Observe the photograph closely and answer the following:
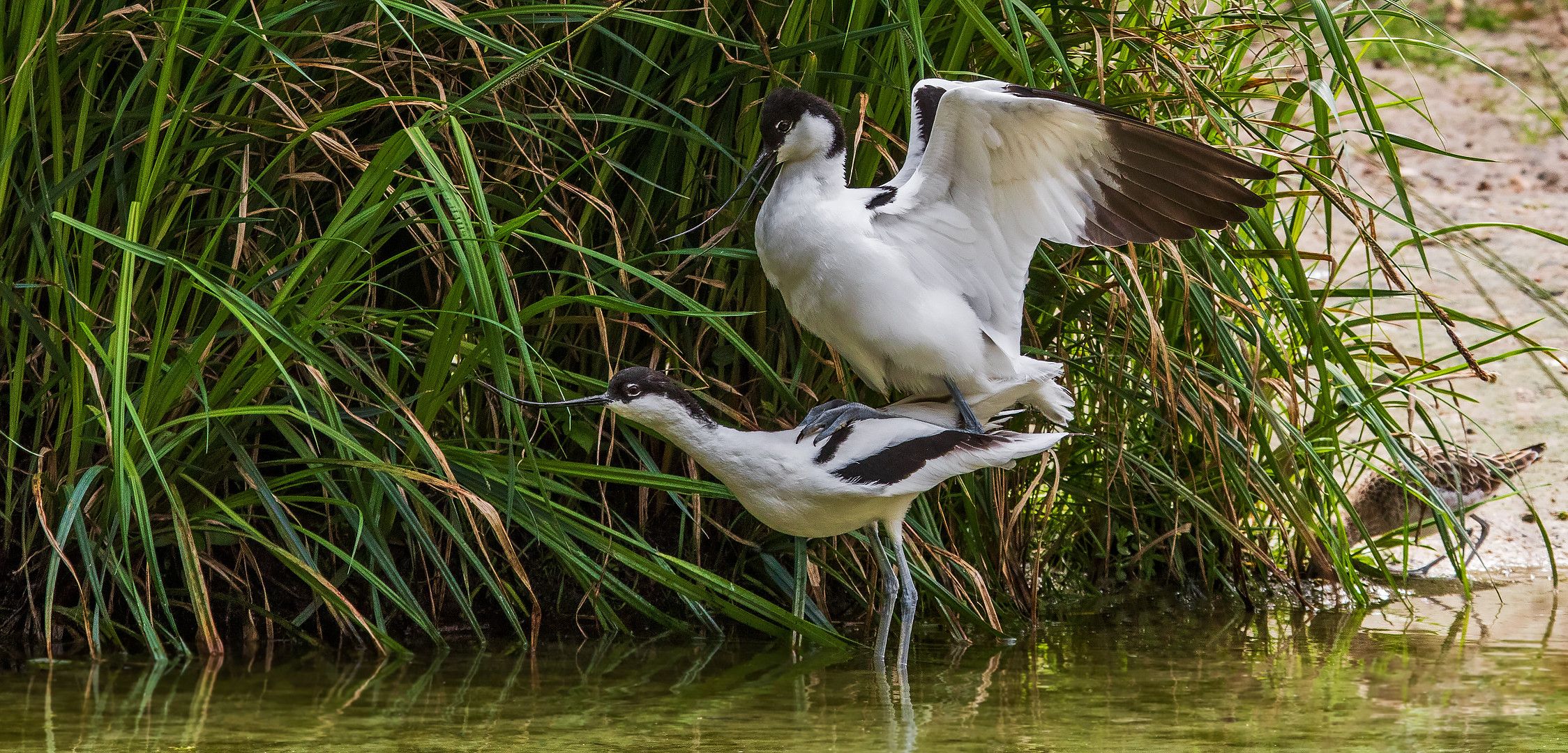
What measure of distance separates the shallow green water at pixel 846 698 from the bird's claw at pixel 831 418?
489mm

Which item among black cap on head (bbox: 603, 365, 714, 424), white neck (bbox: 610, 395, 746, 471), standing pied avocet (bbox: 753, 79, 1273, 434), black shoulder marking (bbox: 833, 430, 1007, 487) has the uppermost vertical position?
standing pied avocet (bbox: 753, 79, 1273, 434)

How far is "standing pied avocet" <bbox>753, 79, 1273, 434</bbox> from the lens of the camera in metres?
2.74

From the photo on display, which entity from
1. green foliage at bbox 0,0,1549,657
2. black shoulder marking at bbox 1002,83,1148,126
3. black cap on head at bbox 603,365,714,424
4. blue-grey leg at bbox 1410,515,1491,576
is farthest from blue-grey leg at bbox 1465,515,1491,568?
black cap on head at bbox 603,365,714,424

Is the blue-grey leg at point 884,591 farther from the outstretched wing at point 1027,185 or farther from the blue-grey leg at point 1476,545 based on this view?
the blue-grey leg at point 1476,545

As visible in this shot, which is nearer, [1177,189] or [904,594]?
[1177,189]

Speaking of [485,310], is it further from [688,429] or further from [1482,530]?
[1482,530]

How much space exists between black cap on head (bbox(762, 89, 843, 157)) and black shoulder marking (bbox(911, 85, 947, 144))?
154 mm

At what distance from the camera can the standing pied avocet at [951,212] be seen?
2.74 m

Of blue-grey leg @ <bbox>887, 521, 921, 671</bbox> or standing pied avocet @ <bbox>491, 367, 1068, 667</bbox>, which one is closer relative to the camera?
standing pied avocet @ <bbox>491, 367, 1068, 667</bbox>

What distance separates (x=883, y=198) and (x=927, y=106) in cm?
20

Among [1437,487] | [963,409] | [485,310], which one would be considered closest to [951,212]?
[963,409]

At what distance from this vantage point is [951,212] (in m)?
2.88

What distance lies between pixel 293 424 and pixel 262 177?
0.53m

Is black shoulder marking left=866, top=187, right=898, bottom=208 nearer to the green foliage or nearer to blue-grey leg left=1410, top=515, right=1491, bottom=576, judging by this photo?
the green foliage
